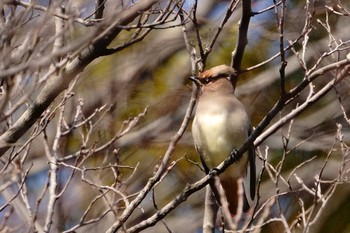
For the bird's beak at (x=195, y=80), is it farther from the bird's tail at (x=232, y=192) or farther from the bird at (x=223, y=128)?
the bird's tail at (x=232, y=192)

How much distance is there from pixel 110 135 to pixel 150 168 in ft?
1.42

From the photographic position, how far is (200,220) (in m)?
7.96

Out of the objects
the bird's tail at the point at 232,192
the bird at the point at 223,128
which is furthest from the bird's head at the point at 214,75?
the bird's tail at the point at 232,192

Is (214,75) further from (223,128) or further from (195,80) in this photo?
(223,128)

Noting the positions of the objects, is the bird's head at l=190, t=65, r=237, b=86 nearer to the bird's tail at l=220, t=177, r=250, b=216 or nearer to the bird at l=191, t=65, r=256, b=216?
the bird at l=191, t=65, r=256, b=216

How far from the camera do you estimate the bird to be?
5.83 metres

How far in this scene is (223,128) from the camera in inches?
230

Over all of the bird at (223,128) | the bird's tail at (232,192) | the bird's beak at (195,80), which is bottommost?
the bird's tail at (232,192)

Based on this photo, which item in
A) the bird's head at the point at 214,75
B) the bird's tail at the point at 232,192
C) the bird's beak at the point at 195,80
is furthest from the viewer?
the bird's head at the point at 214,75

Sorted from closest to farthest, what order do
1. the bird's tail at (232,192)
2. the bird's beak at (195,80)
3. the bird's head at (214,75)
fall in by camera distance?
1. the bird's beak at (195,80)
2. the bird's tail at (232,192)
3. the bird's head at (214,75)

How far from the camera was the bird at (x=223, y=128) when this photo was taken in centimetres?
583

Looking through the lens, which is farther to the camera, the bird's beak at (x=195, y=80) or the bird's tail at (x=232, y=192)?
the bird's tail at (x=232, y=192)

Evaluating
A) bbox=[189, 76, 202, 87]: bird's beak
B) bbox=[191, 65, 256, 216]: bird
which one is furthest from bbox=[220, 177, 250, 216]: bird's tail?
bbox=[189, 76, 202, 87]: bird's beak

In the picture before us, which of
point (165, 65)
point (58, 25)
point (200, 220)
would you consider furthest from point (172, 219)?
point (58, 25)
